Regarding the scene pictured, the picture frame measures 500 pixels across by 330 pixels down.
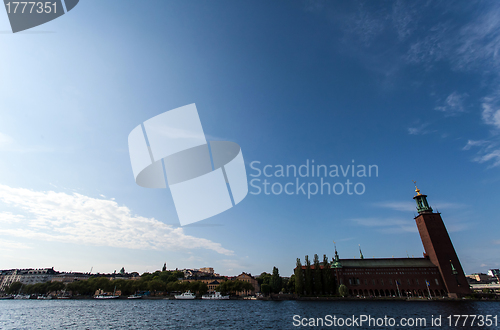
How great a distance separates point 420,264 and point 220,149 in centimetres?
8102

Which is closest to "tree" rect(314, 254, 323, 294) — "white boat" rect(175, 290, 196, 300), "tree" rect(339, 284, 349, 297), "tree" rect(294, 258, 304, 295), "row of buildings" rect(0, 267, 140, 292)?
"tree" rect(294, 258, 304, 295)

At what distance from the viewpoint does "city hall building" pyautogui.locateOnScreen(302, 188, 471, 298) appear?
2625 inches

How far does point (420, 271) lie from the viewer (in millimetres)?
69750

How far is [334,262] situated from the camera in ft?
258

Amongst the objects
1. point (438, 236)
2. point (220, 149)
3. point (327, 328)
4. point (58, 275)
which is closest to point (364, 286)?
point (438, 236)

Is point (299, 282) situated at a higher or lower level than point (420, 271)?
lower

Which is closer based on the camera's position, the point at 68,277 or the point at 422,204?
the point at 422,204

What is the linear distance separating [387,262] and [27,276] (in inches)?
7575

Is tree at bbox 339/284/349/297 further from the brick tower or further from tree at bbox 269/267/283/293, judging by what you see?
the brick tower

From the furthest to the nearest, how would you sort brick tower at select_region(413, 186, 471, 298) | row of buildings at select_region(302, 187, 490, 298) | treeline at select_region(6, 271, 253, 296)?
treeline at select_region(6, 271, 253, 296)
row of buildings at select_region(302, 187, 490, 298)
brick tower at select_region(413, 186, 471, 298)

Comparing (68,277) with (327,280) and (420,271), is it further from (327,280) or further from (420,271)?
(420,271)

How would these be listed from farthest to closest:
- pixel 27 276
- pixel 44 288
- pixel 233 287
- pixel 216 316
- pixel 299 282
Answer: pixel 27 276, pixel 44 288, pixel 233 287, pixel 299 282, pixel 216 316

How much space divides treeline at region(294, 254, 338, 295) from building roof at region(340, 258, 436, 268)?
8189mm

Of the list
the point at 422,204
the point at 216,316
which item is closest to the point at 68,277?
the point at 216,316
